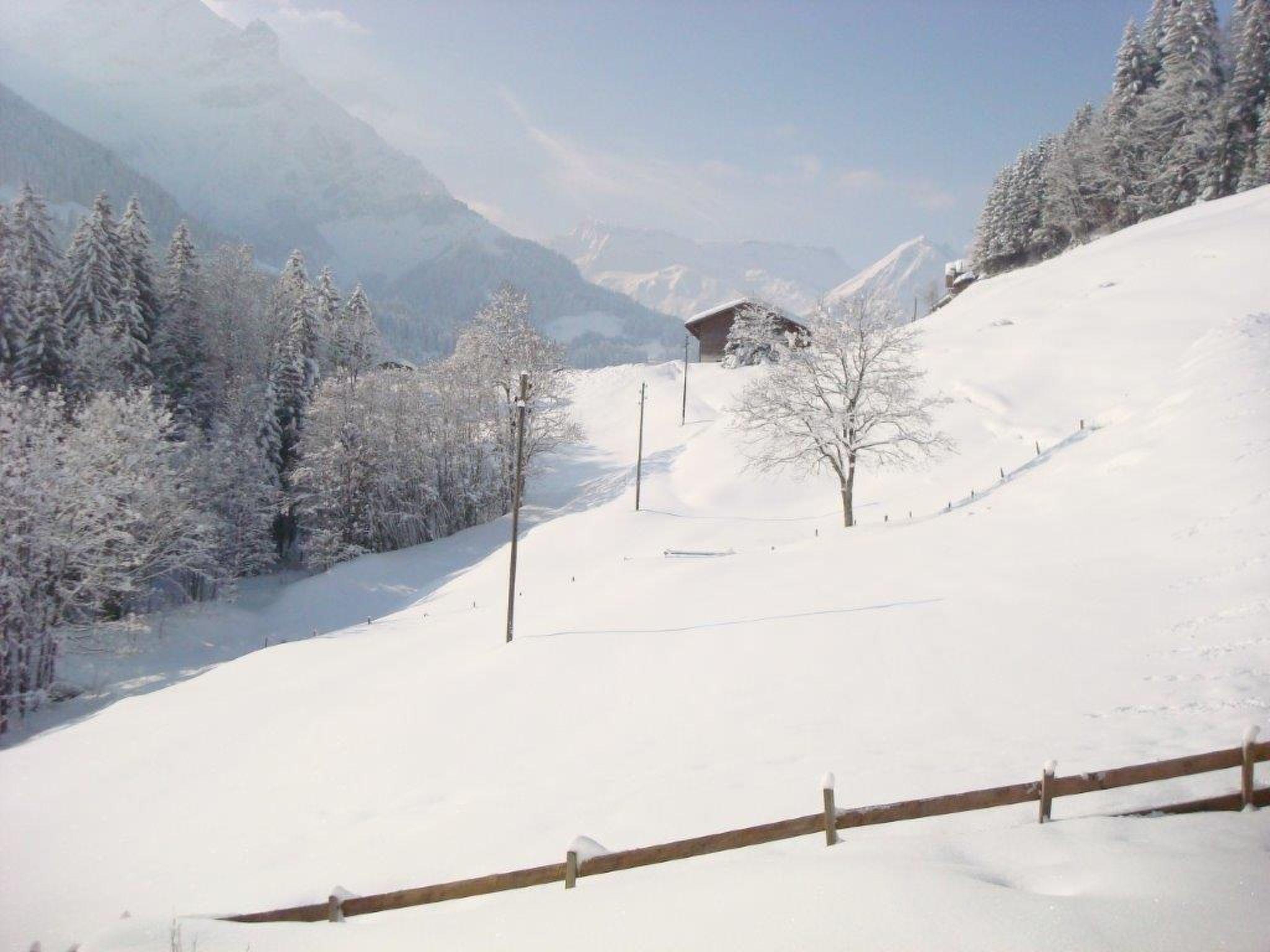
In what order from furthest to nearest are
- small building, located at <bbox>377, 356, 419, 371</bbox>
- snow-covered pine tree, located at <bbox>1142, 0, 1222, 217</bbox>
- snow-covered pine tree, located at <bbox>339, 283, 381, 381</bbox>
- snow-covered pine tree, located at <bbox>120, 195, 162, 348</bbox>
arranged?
snow-covered pine tree, located at <bbox>1142, 0, 1222, 217</bbox>, small building, located at <bbox>377, 356, 419, 371</bbox>, snow-covered pine tree, located at <bbox>339, 283, 381, 381</bbox>, snow-covered pine tree, located at <bbox>120, 195, 162, 348</bbox>

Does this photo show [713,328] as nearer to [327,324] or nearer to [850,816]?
[327,324]

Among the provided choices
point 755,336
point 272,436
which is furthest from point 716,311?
point 272,436

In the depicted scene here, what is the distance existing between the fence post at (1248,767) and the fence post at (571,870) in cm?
565

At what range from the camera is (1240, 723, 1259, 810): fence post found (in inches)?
228

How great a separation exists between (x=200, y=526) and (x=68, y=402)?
560 inches

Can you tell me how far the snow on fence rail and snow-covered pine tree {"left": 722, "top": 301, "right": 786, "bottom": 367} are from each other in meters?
24.3

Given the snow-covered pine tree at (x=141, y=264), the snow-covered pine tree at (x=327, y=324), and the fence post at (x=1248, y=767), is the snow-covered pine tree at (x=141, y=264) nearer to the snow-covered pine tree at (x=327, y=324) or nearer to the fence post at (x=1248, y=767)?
the snow-covered pine tree at (x=327, y=324)

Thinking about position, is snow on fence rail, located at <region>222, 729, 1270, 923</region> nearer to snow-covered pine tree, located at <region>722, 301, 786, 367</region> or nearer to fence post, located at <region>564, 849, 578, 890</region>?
fence post, located at <region>564, 849, 578, 890</region>

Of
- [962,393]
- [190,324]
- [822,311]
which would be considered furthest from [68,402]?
[962,393]

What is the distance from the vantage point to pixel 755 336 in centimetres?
3400

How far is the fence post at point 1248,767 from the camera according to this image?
578 cm

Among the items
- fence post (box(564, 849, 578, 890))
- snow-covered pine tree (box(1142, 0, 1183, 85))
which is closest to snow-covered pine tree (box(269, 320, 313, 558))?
fence post (box(564, 849, 578, 890))

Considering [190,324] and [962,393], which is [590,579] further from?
[190,324]

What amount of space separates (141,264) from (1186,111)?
79.8 metres
